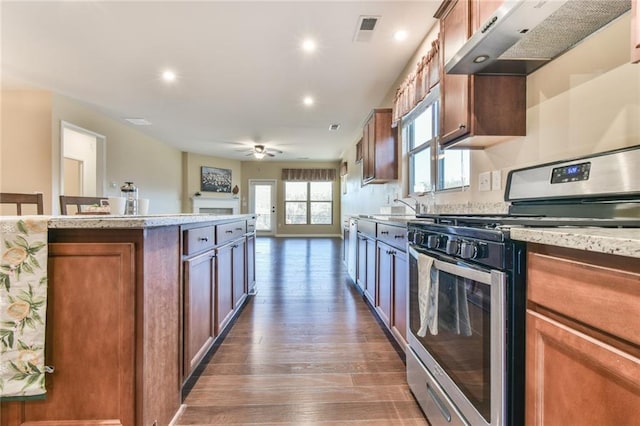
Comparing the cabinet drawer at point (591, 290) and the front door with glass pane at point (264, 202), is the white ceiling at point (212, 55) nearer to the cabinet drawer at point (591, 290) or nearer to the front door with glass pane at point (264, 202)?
the cabinet drawer at point (591, 290)

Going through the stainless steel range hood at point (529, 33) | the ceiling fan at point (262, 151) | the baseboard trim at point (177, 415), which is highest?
the ceiling fan at point (262, 151)

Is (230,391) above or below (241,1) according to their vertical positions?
below

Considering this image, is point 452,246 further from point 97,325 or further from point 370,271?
point 370,271

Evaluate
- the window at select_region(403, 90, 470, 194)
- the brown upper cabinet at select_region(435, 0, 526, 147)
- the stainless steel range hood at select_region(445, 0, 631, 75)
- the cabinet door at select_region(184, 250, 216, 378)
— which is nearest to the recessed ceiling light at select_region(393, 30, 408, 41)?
the window at select_region(403, 90, 470, 194)

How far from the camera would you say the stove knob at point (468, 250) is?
3.27ft

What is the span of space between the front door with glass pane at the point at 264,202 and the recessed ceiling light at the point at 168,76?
6.27m

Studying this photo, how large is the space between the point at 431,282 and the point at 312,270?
11.3 feet

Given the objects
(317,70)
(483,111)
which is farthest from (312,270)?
(483,111)

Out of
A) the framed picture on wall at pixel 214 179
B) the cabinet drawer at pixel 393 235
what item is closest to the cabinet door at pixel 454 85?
the cabinet drawer at pixel 393 235

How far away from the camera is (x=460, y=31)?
166 centimetres

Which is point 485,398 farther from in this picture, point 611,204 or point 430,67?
point 430,67

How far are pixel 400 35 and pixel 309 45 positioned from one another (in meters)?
0.88

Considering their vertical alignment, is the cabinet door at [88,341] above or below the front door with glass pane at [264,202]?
below

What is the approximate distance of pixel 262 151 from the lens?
23.8ft
